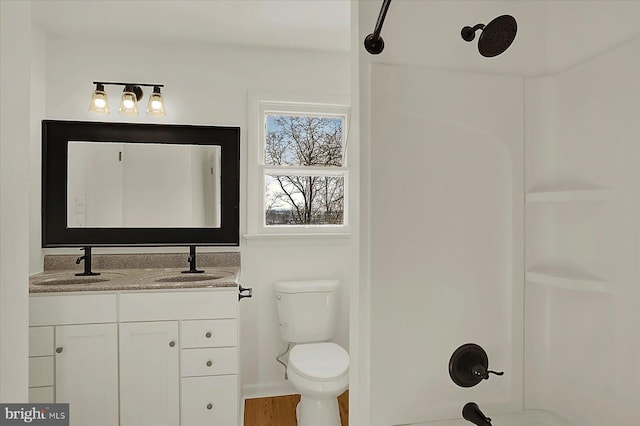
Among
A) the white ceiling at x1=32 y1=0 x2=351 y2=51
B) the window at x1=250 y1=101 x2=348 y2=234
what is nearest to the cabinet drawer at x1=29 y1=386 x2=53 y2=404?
the window at x1=250 y1=101 x2=348 y2=234

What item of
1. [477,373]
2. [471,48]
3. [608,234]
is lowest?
[477,373]

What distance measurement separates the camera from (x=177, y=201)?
8.68 feet

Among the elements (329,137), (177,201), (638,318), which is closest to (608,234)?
(638,318)

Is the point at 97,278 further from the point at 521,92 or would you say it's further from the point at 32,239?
the point at 521,92

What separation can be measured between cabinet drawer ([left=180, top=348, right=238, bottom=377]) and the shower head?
75.3 inches

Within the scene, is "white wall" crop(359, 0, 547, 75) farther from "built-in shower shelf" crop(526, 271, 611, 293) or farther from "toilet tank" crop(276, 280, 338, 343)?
"toilet tank" crop(276, 280, 338, 343)

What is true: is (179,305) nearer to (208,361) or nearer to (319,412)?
(208,361)

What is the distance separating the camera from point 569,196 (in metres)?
1.07

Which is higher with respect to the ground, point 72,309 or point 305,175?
point 305,175

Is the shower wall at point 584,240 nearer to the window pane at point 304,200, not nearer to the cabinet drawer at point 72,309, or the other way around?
the window pane at point 304,200

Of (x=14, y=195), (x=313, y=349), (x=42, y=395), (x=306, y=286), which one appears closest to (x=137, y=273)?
(x=42, y=395)

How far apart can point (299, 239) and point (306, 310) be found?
509mm

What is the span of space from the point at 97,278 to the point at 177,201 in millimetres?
667

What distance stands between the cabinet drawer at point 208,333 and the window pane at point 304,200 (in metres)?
0.86
